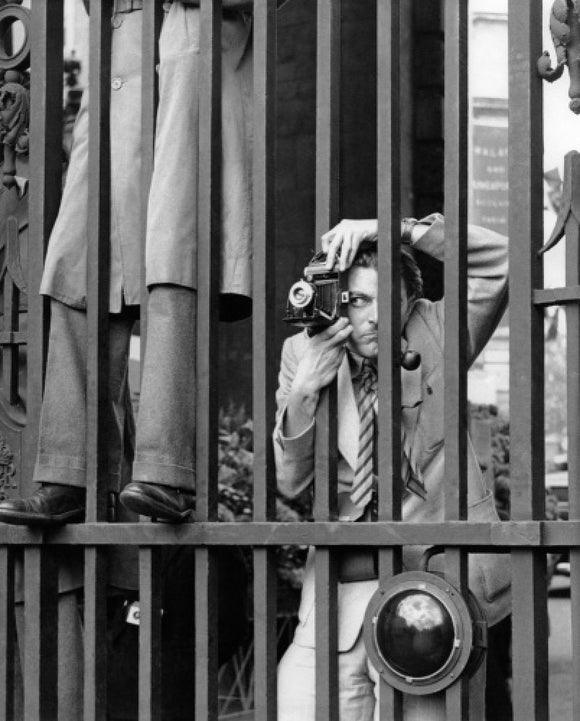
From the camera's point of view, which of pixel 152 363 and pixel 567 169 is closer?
pixel 567 169

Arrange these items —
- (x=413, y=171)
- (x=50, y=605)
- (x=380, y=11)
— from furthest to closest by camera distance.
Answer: (x=413, y=171)
(x=50, y=605)
(x=380, y=11)

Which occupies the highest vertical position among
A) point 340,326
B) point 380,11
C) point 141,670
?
point 380,11

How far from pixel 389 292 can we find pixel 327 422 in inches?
14.8

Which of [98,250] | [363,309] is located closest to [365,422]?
[363,309]

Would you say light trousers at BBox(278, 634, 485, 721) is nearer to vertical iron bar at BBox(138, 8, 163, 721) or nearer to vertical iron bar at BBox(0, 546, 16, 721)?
vertical iron bar at BBox(138, 8, 163, 721)

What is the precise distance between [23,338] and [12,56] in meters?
0.93

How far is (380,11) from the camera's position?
373 cm

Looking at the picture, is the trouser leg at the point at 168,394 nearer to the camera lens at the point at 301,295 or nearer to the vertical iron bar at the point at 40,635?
the camera lens at the point at 301,295

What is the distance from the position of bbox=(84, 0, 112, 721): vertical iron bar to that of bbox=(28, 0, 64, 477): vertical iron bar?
0.70ft

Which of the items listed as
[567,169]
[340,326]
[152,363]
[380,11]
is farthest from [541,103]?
[152,363]

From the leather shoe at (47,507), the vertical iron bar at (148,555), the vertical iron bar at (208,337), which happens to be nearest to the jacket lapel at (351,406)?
the vertical iron bar at (208,337)

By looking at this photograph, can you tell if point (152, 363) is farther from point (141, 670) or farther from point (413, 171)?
point (413, 171)

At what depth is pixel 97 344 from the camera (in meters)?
4.16

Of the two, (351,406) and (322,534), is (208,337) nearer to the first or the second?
(351,406)
